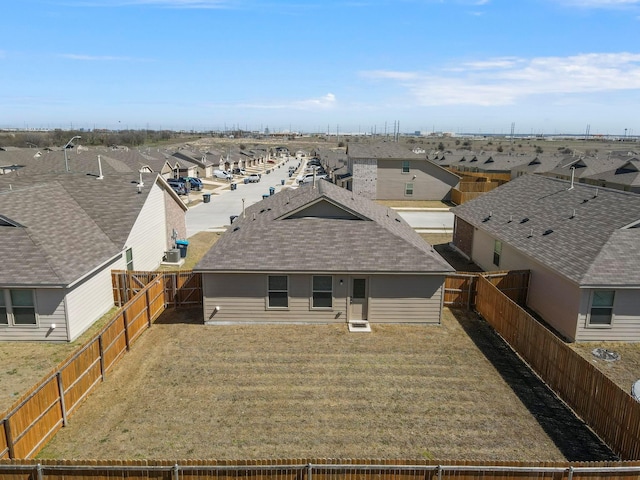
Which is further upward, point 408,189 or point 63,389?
point 408,189

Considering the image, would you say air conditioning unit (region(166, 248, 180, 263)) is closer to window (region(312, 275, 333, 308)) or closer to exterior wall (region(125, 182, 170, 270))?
exterior wall (region(125, 182, 170, 270))

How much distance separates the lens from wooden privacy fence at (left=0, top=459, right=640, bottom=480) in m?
8.29

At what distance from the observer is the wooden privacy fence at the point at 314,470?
829 cm

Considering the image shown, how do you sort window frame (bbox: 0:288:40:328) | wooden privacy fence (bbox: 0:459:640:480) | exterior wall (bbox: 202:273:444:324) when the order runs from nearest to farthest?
1. wooden privacy fence (bbox: 0:459:640:480)
2. window frame (bbox: 0:288:40:328)
3. exterior wall (bbox: 202:273:444:324)

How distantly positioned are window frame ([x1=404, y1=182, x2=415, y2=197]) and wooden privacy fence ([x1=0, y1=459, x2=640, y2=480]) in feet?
157

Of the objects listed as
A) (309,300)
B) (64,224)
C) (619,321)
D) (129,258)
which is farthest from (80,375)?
(619,321)

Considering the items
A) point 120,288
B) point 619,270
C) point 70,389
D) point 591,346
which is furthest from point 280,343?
point 619,270

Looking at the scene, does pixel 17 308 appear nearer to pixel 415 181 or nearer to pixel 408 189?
pixel 408 189

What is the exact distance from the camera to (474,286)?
19953mm

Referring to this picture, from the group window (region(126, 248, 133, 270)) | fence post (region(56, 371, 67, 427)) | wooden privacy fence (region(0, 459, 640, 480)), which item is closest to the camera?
wooden privacy fence (region(0, 459, 640, 480))

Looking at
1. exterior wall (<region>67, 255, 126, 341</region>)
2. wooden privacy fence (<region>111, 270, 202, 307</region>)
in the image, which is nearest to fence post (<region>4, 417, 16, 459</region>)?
exterior wall (<region>67, 255, 126, 341</region>)

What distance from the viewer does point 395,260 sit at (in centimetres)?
1770

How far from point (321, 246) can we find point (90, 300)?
9461 millimetres

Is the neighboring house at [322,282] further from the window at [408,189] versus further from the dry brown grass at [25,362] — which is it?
the window at [408,189]
